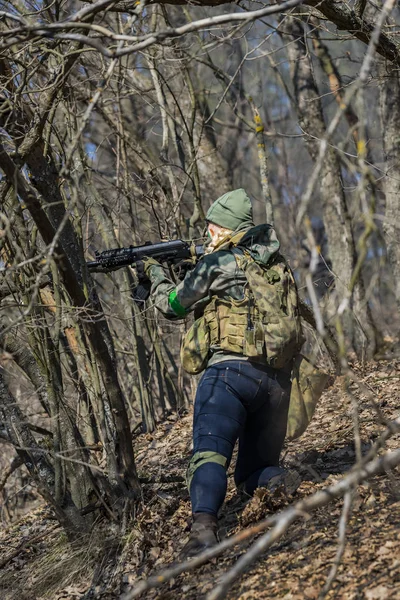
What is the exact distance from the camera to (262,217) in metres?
22.0

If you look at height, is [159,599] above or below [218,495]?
below

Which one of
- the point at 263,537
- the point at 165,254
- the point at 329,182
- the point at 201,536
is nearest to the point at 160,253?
the point at 165,254

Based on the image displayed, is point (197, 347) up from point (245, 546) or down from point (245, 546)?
up

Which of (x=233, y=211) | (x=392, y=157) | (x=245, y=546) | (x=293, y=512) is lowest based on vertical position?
(x=245, y=546)

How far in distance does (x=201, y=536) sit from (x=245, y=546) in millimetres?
347

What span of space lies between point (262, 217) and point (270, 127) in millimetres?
5620

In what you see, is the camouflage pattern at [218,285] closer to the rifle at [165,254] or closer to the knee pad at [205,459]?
the rifle at [165,254]

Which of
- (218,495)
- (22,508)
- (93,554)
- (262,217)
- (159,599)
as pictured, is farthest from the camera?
(262,217)

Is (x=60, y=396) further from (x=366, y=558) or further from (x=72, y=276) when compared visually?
(x=366, y=558)

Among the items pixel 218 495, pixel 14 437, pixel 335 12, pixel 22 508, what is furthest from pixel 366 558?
pixel 22 508

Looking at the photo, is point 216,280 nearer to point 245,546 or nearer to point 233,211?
point 233,211

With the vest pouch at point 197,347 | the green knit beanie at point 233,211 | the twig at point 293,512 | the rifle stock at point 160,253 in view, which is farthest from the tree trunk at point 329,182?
the twig at point 293,512

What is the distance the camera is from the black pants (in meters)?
4.18

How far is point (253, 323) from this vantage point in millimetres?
4383
